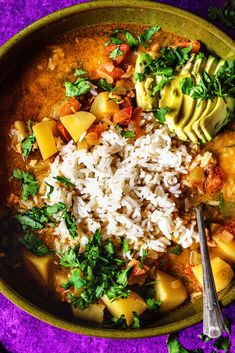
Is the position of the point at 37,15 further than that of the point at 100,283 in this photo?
Yes

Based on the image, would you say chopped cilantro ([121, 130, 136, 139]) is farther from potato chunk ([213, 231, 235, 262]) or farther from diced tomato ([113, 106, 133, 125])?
potato chunk ([213, 231, 235, 262])

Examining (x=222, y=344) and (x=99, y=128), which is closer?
(x=99, y=128)

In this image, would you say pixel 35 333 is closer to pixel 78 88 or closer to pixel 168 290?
pixel 168 290

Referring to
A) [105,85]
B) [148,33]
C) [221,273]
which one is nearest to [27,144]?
[105,85]

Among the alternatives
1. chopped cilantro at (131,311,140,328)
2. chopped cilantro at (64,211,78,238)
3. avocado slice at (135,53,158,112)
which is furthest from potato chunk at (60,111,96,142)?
chopped cilantro at (131,311,140,328)

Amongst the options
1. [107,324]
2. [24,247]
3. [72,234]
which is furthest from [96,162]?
[107,324]

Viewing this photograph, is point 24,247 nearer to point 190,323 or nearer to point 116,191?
point 116,191
